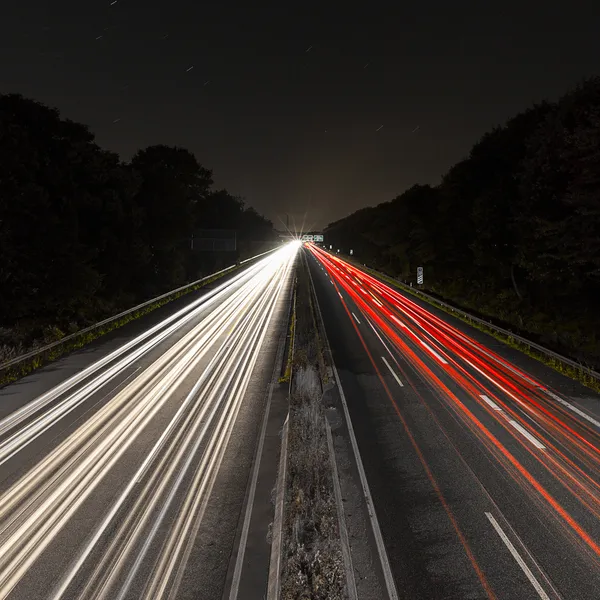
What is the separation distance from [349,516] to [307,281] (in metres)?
40.2

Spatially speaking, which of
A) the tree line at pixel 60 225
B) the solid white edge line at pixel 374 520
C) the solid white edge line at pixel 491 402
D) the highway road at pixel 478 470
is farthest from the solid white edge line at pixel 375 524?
the tree line at pixel 60 225

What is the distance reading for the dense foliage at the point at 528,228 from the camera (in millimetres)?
22891

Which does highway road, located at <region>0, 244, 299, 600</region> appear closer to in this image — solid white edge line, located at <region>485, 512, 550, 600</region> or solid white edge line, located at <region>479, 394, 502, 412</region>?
solid white edge line, located at <region>485, 512, 550, 600</region>

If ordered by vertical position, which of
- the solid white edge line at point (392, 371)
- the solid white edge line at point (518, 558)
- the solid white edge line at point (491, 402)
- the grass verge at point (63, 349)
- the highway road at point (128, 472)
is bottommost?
the solid white edge line at point (491, 402)

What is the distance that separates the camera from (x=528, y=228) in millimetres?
31141

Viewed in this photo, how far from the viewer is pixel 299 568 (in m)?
6.50

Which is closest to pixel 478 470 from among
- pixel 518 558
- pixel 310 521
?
pixel 518 558

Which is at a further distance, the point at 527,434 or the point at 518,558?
the point at 527,434

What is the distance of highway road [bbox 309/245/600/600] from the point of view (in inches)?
266

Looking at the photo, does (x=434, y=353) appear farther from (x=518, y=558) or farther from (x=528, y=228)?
(x=528, y=228)

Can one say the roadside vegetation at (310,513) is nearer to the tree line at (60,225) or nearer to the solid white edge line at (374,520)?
the solid white edge line at (374,520)

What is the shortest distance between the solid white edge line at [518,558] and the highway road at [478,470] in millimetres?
20

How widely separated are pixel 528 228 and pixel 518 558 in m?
29.0

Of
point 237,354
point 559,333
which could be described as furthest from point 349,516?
point 559,333
